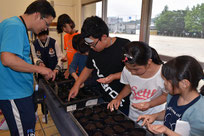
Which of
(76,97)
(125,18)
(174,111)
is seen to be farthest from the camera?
(125,18)

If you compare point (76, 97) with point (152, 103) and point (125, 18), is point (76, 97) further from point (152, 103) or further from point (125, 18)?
point (125, 18)

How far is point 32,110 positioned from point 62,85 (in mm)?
502

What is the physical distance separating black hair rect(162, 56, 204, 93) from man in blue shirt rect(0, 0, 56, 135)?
0.77 m

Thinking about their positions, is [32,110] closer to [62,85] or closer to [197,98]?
[62,85]

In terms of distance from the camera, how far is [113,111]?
3.57ft

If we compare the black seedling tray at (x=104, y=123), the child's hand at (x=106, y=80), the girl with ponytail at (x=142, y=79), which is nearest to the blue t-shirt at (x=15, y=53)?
the black seedling tray at (x=104, y=123)

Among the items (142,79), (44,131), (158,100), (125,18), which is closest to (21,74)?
(142,79)

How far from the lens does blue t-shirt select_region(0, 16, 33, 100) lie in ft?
2.92

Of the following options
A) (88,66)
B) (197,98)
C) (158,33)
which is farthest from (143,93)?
(158,33)

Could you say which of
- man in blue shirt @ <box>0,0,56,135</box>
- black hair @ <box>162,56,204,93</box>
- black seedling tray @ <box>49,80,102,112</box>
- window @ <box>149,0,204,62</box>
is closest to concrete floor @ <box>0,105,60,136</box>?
black seedling tray @ <box>49,80,102,112</box>

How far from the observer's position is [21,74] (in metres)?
1.04

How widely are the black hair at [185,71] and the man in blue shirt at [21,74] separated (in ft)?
2.51

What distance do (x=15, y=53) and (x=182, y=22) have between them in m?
1.70

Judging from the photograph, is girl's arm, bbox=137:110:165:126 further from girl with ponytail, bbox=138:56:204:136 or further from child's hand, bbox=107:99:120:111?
child's hand, bbox=107:99:120:111
